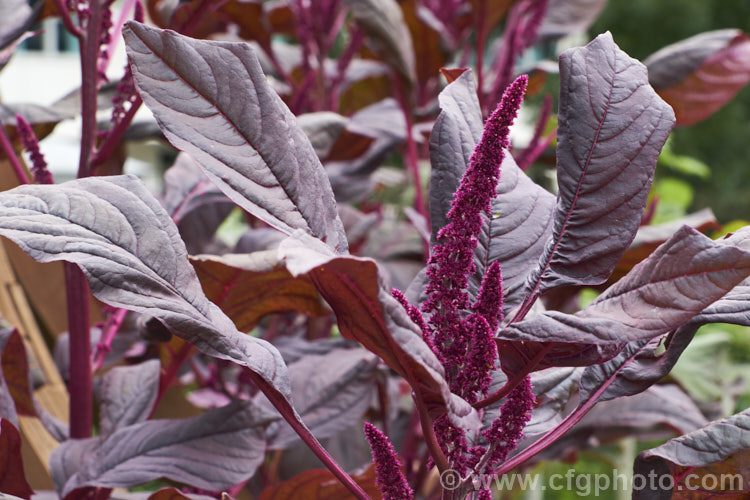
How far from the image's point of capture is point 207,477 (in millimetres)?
535

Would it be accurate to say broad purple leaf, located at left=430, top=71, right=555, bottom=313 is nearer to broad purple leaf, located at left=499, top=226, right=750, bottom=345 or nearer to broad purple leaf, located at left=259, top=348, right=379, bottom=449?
broad purple leaf, located at left=499, top=226, right=750, bottom=345

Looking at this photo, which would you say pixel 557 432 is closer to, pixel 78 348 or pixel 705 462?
pixel 705 462

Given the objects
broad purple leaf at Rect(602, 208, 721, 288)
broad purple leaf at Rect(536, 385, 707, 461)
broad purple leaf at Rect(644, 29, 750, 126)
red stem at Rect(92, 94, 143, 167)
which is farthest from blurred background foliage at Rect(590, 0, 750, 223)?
red stem at Rect(92, 94, 143, 167)

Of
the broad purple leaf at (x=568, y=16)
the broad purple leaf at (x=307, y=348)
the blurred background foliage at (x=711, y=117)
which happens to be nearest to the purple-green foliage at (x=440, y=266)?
the broad purple leaf at (x=307, y=348)

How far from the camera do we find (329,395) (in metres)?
0.69

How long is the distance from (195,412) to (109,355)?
153mm

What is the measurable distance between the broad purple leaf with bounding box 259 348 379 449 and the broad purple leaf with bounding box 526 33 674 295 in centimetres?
33

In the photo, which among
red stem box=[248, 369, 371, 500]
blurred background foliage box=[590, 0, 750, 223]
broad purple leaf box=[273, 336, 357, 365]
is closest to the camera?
red stem box=[248, 369, 371, 500]

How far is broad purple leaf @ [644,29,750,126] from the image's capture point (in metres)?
0.96

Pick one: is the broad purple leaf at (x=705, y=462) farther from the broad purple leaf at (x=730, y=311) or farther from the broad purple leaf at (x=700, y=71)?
the broad purple leaf at (x=700, y=71)

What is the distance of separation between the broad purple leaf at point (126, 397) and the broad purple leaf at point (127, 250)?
294 mm

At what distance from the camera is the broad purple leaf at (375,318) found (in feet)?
1.00

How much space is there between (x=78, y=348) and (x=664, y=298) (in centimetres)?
48

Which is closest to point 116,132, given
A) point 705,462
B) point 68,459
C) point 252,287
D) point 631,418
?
point 252,287
